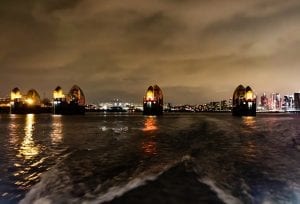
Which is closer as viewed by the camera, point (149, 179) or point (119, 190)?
point (119, 190)

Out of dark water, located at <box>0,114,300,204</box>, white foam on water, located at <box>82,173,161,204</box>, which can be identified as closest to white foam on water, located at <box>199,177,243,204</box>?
dark water, located at <box>0,114,300,204</box>

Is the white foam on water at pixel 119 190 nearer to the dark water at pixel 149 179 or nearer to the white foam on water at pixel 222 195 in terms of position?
the dark water at pixel 149 179

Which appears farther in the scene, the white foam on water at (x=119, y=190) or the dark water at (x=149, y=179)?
the dark water at (x=149, y=179)

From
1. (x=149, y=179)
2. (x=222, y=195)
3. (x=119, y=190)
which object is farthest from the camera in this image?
(x=149, y=179)

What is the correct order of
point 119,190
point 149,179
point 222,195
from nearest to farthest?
point 222,195
point 119,190
point 149,179

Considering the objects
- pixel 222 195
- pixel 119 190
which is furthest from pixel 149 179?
pixel 222 195

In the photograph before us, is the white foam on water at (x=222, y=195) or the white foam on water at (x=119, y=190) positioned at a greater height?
the white foam on water at (x=119, y=190)

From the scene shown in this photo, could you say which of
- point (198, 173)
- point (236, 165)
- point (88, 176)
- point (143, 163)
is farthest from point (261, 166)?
point (88, 176)

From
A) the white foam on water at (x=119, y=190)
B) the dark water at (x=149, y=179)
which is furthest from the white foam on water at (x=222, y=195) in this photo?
the white foam on water at (x=119, y=190)

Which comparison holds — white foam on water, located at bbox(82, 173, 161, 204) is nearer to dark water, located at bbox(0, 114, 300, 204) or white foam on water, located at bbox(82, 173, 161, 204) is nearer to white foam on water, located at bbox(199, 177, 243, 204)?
dark water, located at bbox(0, 114, 300, 204)

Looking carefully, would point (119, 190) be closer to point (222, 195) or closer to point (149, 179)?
point (149, 179)

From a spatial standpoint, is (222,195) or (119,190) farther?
(119,190)

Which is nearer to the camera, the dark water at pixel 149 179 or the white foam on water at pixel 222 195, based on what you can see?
the white foam on water at pixel 222 195

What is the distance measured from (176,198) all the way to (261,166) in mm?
9548
